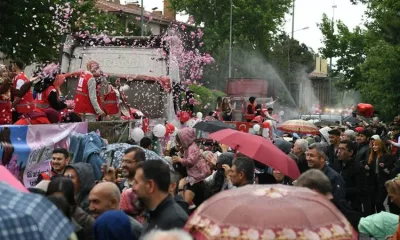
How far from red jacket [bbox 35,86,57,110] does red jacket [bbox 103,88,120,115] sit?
2.88 m

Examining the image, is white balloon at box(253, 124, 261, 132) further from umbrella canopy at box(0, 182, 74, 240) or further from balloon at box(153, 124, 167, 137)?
umbrella canopy at box(0, 182, 74, 240)

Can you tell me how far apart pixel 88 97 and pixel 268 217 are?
34.6 ft

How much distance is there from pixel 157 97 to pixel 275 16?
57646mm

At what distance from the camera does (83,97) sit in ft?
48.3

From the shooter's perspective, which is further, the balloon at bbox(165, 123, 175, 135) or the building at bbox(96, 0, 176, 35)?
the building at bbox(96, 0, 176, 35)

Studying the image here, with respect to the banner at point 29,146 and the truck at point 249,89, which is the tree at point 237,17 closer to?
the truck at point 249,89

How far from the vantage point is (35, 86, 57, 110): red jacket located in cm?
1262

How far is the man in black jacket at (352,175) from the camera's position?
12188 mm

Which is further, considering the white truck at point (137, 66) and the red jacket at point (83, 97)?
the white truck at point (137, 66)

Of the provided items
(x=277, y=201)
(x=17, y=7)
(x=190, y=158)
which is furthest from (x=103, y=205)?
(x=17, y=7)

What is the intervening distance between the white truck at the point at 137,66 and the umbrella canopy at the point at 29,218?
46.5 ft

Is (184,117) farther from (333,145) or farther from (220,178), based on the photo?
(220,178)

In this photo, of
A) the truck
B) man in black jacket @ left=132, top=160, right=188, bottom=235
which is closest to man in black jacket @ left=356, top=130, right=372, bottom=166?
man in black jacket @ left=132, top=160, right=188, bottom=235

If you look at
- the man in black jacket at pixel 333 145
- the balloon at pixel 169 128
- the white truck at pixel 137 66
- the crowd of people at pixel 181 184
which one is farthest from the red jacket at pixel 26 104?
the white truck at pixel 137 66
